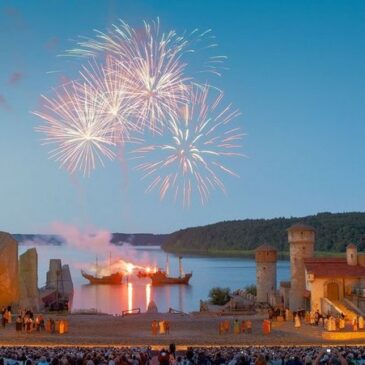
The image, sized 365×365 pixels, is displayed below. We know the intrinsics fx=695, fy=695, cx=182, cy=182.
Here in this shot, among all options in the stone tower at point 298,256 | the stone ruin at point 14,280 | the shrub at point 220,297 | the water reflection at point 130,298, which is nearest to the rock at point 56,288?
the stone ruin at point 14,280

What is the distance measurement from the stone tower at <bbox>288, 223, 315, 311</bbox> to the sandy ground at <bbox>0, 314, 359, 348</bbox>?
Result: 779 cm

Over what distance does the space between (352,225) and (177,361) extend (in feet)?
491

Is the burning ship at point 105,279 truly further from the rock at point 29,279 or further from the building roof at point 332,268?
the building roof at point 332,268

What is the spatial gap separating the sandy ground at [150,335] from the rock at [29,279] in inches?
428

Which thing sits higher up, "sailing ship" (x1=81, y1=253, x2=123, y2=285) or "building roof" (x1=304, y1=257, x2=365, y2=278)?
"building roof" (x1=304, y1=257, x2=365, y2=278)

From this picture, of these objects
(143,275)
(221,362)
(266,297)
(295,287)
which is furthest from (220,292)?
(143,275)

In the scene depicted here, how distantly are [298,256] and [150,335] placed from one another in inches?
657

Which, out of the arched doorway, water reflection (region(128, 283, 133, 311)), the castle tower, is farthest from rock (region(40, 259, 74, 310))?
the castle tower

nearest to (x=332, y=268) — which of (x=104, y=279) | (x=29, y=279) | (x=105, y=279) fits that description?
(x=29, y=279)

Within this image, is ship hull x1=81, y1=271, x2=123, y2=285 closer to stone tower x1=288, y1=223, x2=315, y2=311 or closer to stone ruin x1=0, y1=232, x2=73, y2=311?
stone ruin x1=0, y1=232, x2=73, y2=311

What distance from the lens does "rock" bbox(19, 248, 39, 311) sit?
4956 centimetres

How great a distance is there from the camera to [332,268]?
144ft

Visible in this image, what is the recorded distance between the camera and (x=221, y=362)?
63.9 ft

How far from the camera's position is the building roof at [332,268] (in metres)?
43.1
